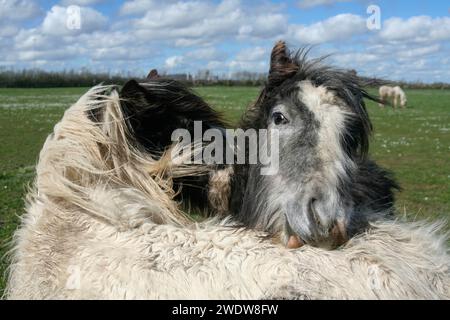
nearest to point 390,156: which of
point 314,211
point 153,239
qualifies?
point 314,211

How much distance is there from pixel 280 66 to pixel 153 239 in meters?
1.71

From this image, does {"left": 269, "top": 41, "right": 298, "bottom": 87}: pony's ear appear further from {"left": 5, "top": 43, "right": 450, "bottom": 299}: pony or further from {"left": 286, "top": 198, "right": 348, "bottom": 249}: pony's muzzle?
{"left": 286, "top": 198, "right": 348, "bottom": 249}: pony's muzzle

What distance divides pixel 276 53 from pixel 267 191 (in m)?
1.15

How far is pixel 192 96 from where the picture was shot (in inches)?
173

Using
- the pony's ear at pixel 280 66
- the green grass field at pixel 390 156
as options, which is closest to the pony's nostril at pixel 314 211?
the pony's ear at pixel 280 66

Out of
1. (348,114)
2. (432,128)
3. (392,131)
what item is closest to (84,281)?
(348,114)

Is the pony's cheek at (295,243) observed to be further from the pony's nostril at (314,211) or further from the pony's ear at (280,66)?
the pony's ear at (280,66)

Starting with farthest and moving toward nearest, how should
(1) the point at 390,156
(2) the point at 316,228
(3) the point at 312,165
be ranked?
(1) the point at 390,156 → (3) the point at 312,165 → (2) the point at 316,228

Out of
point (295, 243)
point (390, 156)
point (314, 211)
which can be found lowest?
point (390, 156)

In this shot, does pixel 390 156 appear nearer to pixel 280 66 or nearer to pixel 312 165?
pixel 280 66

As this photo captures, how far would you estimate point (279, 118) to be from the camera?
12.1 ft

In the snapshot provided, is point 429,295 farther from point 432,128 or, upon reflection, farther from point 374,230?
point 432,128

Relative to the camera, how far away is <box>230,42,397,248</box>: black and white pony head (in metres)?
2.95

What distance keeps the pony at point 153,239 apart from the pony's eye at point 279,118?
0.38 meters
